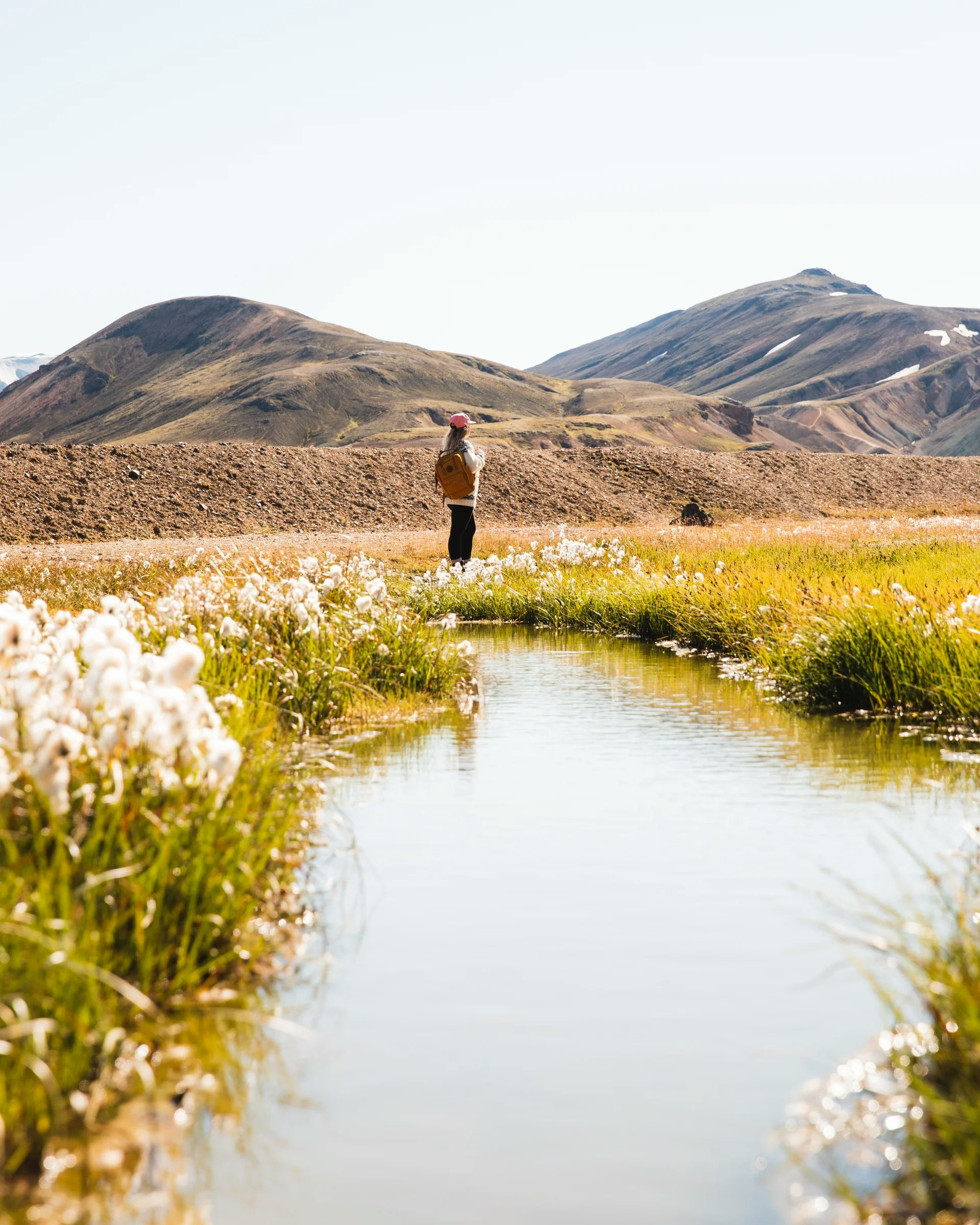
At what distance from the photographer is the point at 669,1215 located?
11.4ft

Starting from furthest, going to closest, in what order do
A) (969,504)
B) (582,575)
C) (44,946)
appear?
(969,504), (582,575), (44,946)

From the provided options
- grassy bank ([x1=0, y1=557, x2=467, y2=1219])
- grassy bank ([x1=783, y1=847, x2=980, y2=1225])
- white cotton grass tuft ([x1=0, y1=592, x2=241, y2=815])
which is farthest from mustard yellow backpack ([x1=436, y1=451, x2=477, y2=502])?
grassy bank ([x1=783, y1=847, x2=980, y2=1225])

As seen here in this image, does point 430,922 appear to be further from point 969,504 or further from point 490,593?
point 969,504

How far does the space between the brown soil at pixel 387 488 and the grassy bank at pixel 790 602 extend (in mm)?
19293

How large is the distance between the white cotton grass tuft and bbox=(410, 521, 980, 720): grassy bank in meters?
6.23

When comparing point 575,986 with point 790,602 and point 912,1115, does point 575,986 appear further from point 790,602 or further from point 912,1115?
point 790,602

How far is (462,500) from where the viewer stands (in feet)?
62.8

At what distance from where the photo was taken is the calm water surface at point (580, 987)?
368 cm

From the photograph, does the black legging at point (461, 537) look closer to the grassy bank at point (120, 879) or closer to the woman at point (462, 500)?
the woman at point (462, 500)

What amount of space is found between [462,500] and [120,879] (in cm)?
1461

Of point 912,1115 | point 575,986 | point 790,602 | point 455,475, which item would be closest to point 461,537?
point 455,475

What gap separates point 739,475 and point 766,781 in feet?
179

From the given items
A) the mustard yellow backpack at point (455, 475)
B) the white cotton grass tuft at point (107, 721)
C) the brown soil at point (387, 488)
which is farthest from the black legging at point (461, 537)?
the brown soil at point (387, 488)

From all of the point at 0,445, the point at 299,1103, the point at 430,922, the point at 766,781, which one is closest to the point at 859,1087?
the point at 299,1103
